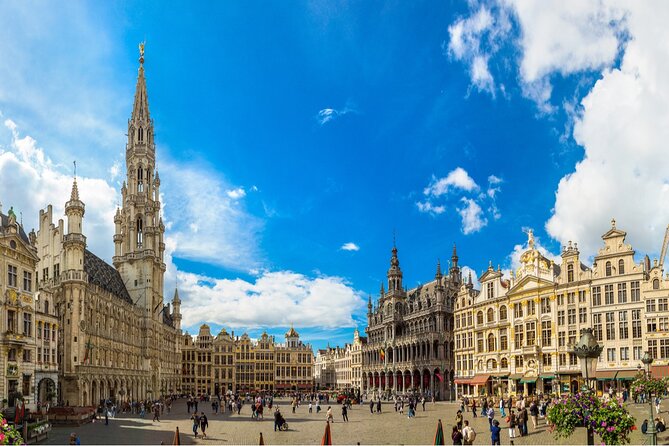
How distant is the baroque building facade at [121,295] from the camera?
61625 mm

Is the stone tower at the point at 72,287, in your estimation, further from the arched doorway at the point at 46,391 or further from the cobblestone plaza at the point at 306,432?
the cobblestone plaza at the point at 306,432

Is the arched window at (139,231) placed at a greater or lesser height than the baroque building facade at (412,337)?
greater

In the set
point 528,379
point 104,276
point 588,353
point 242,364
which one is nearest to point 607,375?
point 528,379

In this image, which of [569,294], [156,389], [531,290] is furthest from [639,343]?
[156,389]

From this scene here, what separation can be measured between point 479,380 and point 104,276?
159ft

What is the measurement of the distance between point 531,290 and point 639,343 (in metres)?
13.9

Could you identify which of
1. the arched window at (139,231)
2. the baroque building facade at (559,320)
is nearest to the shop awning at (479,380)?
the baroque building facade at (559,320)

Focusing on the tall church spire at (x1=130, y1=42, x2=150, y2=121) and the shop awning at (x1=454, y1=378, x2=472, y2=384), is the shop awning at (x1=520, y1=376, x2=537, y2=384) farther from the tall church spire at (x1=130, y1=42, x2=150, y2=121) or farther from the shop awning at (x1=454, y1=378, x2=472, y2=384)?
the tall church spire at (x1=130, y1=42, x2=150, y2=121)

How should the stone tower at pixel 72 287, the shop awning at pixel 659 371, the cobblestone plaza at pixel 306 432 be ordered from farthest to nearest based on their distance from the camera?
the stone tower at pixel 72 287 < the shop awning at pixel 659 371 < the cobblestone plaza at pixel 306 432

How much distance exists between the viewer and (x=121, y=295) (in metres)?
84.9

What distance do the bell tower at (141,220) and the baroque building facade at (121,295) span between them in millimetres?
150

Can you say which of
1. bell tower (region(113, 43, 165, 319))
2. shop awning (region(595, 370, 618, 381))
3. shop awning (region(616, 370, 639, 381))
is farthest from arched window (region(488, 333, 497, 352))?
bell tower (region(113, 43, 165, 319))

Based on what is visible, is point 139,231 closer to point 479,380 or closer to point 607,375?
point 479,380

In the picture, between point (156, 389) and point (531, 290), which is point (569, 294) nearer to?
point (531, 290)
